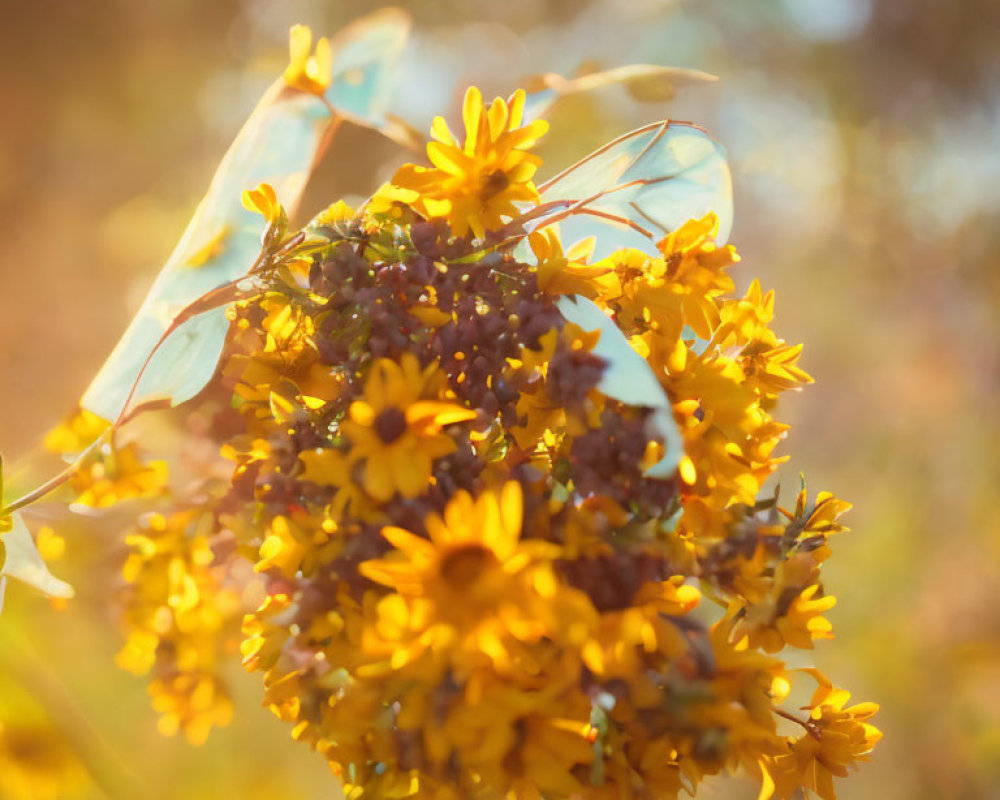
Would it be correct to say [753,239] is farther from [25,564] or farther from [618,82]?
[25,564]

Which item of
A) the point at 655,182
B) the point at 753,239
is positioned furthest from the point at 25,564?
the point at 753,239

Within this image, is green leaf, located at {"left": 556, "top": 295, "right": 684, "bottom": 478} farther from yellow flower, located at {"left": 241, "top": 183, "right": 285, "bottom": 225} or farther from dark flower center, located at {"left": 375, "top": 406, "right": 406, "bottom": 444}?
yellow flower, located at {"left": 241, "top": 183, "right": 285, "bottom": 225}

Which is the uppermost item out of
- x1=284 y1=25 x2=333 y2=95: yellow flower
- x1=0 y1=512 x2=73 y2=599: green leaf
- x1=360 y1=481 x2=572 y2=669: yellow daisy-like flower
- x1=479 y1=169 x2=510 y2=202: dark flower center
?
x1=284 y1=25 x2=333 y2=95: yellow flower

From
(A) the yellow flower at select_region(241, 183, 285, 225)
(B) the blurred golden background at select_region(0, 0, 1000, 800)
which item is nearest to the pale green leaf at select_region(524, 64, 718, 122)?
(B) the blurred golden background at select_region(0, 0, 1000, 800)

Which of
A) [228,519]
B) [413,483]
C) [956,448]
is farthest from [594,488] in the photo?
[956,448]

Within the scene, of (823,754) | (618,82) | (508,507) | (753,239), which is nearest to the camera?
(508,507)

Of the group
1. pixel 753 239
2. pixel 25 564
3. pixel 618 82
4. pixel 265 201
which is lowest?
pixel 25 564
